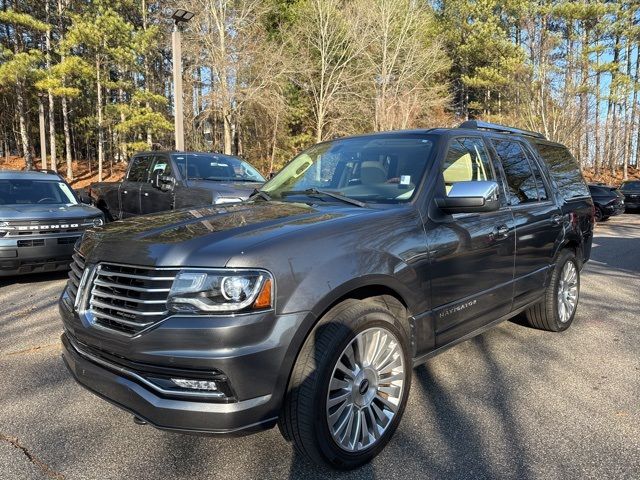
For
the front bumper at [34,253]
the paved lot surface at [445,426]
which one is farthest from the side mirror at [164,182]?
the paved lot surface at [445,426]

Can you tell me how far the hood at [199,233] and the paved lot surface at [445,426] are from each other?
3.76 ft

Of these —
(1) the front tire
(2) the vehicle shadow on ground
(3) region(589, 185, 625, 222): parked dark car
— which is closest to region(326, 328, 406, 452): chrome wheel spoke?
(1) the front tire

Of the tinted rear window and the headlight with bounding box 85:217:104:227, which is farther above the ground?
the tinted rear window

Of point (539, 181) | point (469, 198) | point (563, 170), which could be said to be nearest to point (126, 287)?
point (469, 198)

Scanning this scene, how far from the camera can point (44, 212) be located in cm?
686

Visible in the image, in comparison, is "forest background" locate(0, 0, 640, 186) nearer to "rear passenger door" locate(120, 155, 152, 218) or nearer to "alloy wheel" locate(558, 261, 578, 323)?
"rear passenger door" locate(120, 155, 152, 218)

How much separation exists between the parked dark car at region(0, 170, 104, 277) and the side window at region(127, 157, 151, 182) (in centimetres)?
206

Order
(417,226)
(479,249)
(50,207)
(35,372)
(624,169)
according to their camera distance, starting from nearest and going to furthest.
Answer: (417,226) < (479,249) < (35,372) < (50,207) < (624,169)

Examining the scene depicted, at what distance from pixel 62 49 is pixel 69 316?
24962 mm

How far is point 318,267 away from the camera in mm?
2428

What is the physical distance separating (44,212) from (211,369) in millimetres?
5860

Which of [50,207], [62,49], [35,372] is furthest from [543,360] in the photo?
[62,49]

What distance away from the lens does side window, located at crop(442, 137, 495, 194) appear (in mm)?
3525

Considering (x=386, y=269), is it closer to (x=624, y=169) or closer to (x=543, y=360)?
(x=543, y=360)
